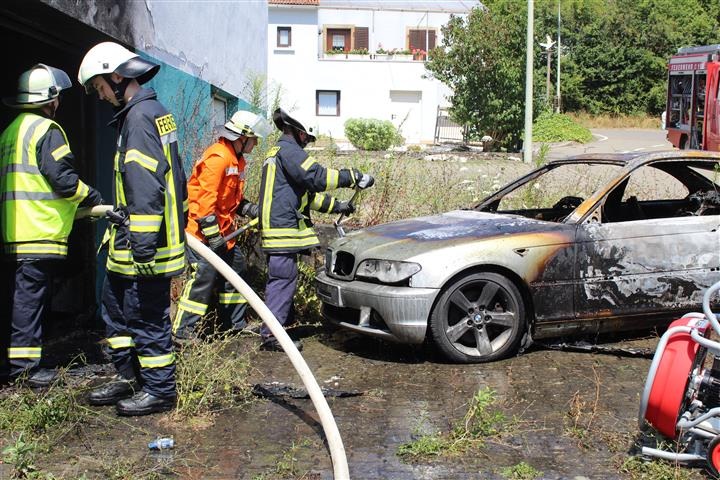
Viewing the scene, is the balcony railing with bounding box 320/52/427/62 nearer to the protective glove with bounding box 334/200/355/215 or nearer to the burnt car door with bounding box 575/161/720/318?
the protective glove with bounding box 334/200/355/215

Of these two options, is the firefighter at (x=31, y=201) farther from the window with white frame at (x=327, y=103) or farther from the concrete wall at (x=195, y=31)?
the window with white frame at (x=327, y=103)

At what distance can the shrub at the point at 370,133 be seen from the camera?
103 ft

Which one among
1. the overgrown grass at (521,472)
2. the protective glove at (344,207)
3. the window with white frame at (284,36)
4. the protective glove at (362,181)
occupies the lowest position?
the overgrown grass at (521,472)

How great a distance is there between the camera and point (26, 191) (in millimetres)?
5574

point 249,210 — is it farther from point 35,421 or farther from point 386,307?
point 35,421

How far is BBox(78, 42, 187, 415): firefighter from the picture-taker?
15.8ft

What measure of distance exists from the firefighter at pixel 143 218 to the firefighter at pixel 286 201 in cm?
150

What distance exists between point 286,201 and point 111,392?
7.00 feet

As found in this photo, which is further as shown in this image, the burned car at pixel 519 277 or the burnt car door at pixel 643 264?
the burnt car door at pixel 643 264

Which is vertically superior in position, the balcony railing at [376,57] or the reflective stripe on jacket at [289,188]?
the balcony railing at [376,57]

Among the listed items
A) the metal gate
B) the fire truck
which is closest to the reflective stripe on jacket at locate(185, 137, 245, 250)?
the fire truck

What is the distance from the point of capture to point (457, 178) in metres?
10.2

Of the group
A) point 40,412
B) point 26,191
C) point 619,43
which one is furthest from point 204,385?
point 619,43

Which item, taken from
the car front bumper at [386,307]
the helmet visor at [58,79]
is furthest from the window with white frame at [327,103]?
the helmet visor at [58,79]
